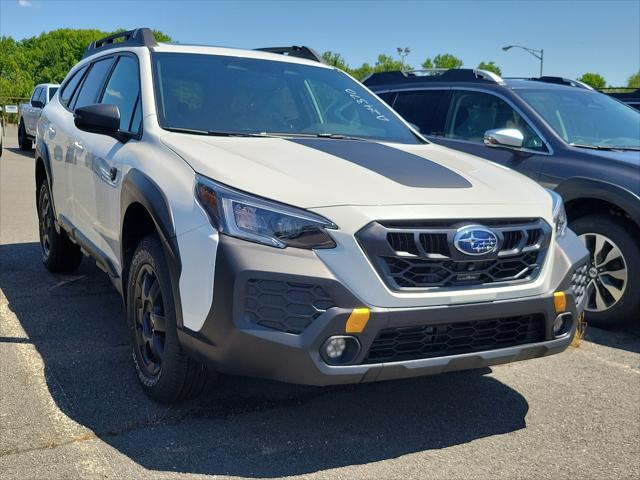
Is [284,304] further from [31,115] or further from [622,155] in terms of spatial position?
[31,115]

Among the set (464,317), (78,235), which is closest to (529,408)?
(464,317)

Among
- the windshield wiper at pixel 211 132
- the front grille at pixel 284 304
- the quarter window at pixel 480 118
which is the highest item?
the quarter window at pixel 480 118

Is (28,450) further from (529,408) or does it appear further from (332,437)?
(529,408)

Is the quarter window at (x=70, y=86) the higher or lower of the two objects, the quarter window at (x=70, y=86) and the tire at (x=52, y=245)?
the higher

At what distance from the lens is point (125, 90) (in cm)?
431

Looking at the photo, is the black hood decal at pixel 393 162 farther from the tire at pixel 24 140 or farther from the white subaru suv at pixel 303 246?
the tire at pixel 24 140

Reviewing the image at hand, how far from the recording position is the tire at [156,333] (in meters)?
3.21

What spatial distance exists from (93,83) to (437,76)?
3.24 meters

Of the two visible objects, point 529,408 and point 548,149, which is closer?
point 529,408

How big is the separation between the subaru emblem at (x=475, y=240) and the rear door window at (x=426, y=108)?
11.8 feet

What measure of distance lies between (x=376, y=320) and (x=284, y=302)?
36 cm

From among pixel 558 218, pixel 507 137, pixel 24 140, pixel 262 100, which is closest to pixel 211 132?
pixel 262 100

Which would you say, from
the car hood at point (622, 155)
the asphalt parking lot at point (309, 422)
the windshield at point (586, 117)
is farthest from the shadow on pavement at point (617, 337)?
the windshield at point (586, 117)

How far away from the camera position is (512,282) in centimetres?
315
